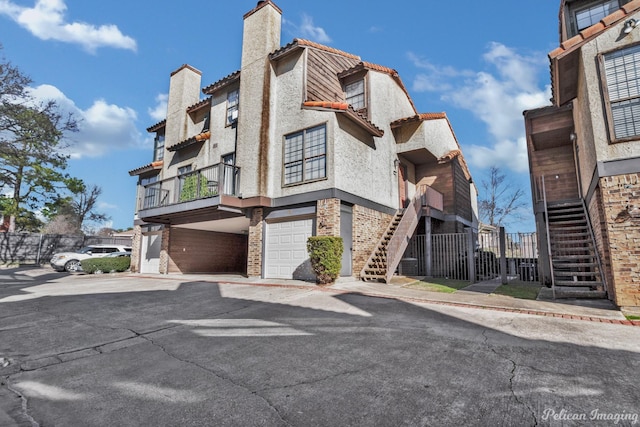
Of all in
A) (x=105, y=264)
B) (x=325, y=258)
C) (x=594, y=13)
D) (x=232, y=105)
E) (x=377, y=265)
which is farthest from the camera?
(x=105, y=264)

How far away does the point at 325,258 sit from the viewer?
9602mm

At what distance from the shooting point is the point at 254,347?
4.18 m

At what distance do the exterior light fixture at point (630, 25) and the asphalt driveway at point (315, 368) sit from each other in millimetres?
6604

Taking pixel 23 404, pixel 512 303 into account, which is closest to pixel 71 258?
pixel 23 404

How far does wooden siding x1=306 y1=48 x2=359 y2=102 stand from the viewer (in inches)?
497

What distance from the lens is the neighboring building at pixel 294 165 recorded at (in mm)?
11586

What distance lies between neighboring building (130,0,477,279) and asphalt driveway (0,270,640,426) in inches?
227

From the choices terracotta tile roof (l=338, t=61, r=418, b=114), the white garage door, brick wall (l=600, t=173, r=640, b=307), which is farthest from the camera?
terracotta tile roof (l=338, t=61, r=418, b=114)

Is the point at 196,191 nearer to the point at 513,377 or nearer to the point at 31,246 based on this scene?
the point at 513,377

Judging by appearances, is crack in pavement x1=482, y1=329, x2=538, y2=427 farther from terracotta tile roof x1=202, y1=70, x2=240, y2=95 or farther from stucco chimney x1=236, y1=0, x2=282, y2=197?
terracotta tile roof x1=202, y1=70, x2=240, y2=95

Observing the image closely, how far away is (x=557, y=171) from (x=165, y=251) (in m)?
17.9

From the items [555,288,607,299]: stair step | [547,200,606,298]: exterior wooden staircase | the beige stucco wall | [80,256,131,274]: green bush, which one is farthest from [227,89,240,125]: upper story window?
[555,288,607,299]: stair step

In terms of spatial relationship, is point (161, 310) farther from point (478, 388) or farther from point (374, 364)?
point (478, 388)

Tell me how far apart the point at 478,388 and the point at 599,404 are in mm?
898
